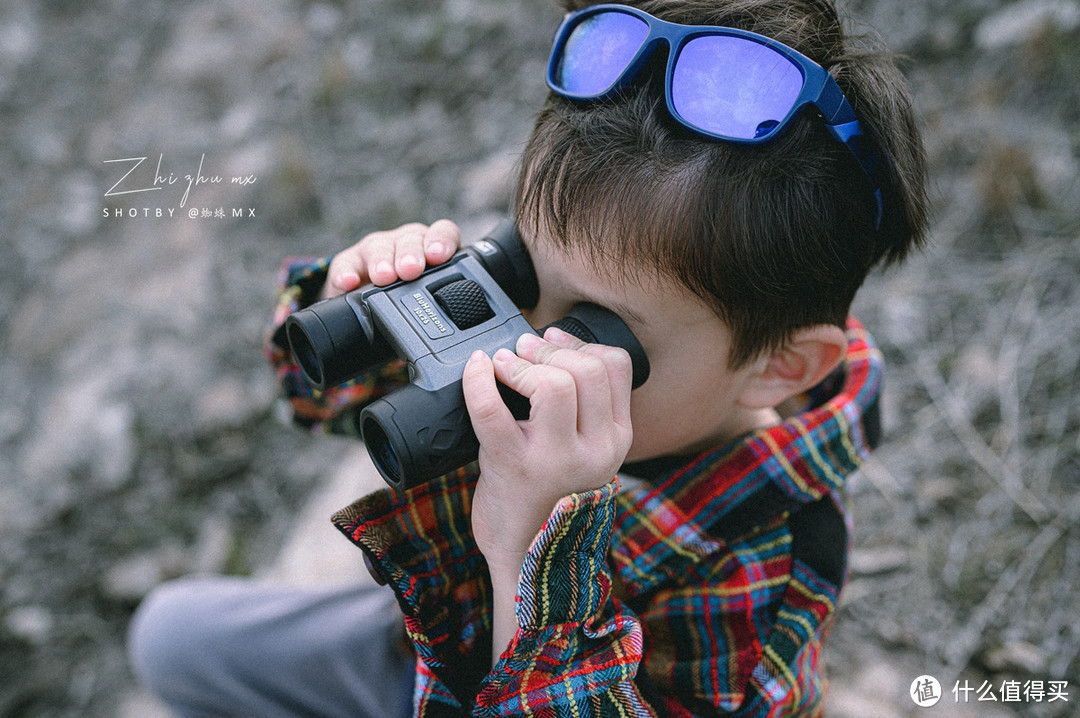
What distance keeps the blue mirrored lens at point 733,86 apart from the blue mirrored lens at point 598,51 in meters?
0.10

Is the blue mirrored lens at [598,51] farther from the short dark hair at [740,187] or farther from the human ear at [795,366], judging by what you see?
the human ear at [795,366]

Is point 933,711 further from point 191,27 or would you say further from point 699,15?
point 191,27

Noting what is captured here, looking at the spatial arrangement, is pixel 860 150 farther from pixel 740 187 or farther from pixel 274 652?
pixel 274 652

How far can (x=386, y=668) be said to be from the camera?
1629 mm

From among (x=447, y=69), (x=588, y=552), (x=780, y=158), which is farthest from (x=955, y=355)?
(x=447, y=69)

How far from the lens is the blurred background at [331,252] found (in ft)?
6.42

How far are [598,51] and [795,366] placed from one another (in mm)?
640

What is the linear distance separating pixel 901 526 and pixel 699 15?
4.71 ft

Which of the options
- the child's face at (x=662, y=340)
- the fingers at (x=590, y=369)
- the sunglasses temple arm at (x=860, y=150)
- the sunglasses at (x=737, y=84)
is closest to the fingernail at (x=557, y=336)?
the fingers at (x=590, y=369)

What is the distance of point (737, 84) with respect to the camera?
46.6 inches

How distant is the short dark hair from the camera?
1185mm

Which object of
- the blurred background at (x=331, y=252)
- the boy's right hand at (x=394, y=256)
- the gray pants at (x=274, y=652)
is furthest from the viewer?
the blurred background at (x=331, y=252)

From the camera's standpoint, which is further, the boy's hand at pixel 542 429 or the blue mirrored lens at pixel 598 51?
the blue mirrored lens at pixel 598 51

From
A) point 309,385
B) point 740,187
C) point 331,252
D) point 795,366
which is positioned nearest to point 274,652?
point 309,385
